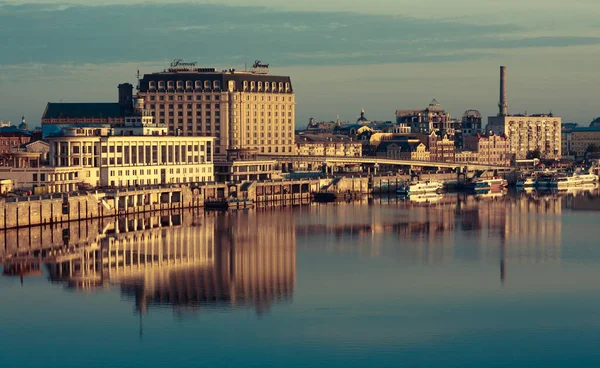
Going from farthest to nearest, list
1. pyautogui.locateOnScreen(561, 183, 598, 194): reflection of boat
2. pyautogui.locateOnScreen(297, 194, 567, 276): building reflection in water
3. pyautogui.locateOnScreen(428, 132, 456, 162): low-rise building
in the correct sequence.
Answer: pyautogui.locateOnScreen(428, 132, 456, 162): low-rise building, pyautogui.locateOnScreen(561, 183, 598, 194): reflection of boat, pyautogui.locateOnScreen(297, 194, 567, 276): building reflection in water

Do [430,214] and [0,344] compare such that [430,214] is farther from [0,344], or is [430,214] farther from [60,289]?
[0,344]

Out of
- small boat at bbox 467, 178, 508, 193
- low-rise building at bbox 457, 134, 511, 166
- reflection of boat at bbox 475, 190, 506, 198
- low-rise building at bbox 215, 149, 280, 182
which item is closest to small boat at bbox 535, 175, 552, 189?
small boat at bbox 467, 178, 508, 193

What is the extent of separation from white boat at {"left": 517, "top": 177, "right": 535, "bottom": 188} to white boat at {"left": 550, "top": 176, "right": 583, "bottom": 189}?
8.50 ft

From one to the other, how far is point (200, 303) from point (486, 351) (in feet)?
37.3

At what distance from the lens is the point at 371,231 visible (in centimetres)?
6662

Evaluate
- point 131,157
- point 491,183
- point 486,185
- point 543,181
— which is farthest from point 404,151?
point 131,157

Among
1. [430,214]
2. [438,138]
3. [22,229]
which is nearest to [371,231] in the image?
[430,214]

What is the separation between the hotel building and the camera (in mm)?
123875

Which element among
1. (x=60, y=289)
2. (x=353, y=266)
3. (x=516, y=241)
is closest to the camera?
(x=60, y=289)

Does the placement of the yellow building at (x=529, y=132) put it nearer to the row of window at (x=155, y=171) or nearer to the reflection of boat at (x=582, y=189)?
the reflection of boat at (x=582, y=189)

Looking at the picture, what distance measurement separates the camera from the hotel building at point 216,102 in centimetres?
12388

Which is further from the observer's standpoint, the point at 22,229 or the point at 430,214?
the point at 430,214

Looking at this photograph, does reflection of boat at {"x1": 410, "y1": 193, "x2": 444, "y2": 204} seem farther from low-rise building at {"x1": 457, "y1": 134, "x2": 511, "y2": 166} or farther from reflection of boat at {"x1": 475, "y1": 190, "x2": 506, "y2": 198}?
low-rise building at {"x1": 457, "y1": 134, "x2": 511, "y2": 166}

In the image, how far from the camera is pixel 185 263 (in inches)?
2058
